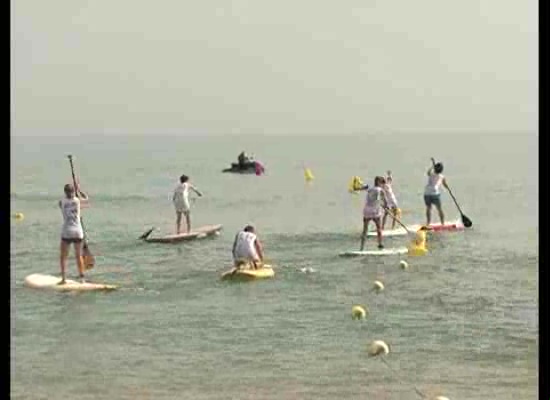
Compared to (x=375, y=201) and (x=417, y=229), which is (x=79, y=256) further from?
(x=417, y=229)

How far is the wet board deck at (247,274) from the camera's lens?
1520 centimetres

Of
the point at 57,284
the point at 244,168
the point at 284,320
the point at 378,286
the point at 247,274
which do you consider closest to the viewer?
the point at 284,320

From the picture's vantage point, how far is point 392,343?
38.1 ft

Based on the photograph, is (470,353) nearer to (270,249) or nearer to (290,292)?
(290,292)

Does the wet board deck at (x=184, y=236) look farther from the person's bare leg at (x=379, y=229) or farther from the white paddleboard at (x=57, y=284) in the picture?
the white paddleboard at (x=57, y=284)

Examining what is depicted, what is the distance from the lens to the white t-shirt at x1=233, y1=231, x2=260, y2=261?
1502 centimetres

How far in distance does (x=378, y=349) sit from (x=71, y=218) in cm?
486

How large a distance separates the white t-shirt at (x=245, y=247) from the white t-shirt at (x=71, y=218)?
2367 millimetres

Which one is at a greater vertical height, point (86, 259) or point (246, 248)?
point (246, 248)

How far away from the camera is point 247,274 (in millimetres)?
15188

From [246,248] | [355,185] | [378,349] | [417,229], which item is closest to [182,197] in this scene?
[246,248]

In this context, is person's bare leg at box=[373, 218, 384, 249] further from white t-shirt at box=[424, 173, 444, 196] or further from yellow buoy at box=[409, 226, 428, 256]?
white t-shirt at box=[424, 173, 444, 196]

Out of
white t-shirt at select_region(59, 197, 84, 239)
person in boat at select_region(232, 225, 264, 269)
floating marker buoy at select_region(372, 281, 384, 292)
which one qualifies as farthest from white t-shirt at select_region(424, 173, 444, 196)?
white t-shirt at select_region(59, 197, 84, 239)
